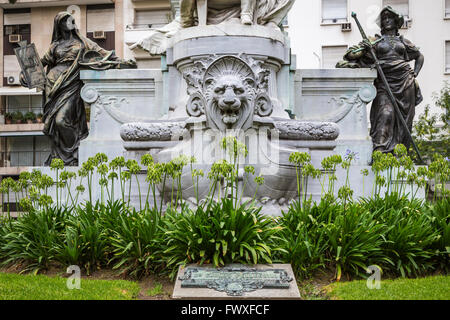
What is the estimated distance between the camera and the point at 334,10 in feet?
110

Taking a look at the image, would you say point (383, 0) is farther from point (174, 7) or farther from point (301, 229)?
point (301, 229)

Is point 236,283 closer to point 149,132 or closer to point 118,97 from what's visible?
point 149,132

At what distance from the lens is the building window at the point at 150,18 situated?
35406 millimetres

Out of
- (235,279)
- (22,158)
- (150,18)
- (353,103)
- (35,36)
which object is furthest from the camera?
(22,158)

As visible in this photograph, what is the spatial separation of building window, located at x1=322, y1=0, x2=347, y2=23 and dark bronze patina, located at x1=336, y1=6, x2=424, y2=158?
20.5 metres

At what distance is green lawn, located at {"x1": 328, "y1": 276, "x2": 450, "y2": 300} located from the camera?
6.90m

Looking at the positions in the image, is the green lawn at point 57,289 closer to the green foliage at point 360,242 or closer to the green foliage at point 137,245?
the green foliage at point 137,245

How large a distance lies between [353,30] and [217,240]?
26832 mm

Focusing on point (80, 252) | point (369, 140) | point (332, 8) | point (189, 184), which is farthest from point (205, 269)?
point (332, 8)

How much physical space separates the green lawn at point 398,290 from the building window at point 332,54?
2596 centimetres

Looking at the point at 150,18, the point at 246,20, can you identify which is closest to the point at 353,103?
the point at 246,20

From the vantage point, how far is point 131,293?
727 cm

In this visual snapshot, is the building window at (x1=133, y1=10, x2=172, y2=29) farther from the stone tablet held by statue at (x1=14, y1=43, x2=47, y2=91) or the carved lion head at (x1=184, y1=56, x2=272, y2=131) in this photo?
the carved lion head at (x1=184, y1=56, x2=272, y2=131)
